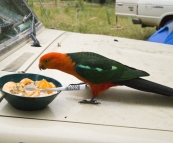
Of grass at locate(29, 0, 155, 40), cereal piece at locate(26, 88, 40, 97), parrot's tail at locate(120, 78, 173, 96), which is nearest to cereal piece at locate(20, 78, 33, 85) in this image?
cereal piece at locate(26, 88, 40, 97)

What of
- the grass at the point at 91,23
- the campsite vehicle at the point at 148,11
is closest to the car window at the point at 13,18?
the campsite vehicle at the point at 148,11

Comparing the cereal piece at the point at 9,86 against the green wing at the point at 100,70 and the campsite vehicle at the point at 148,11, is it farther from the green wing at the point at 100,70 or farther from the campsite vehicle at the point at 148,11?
the campsite vehicle at the point at 148,11

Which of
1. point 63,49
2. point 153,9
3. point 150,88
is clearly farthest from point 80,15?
point 150,88

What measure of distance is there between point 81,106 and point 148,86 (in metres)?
0.40

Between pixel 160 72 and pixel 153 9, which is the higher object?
pixel 160 72

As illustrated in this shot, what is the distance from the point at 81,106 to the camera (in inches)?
67.0

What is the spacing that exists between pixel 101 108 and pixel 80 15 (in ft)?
32.9

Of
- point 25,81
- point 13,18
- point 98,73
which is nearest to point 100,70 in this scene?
point 98,73

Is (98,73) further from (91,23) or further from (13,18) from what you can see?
(91,23)

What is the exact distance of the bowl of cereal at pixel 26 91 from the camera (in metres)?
1.55

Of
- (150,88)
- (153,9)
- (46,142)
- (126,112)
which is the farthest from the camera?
(153,9)

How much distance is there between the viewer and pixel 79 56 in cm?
194

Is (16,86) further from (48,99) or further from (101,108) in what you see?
(101,108)

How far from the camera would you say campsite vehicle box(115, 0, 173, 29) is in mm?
7359
